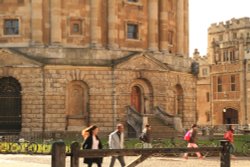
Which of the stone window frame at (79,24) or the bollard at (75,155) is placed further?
the stone window frame at (79,24)

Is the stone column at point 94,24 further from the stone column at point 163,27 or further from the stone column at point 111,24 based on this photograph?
the stone column at point 163,27

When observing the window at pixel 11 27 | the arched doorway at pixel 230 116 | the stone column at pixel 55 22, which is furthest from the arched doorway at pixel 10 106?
the arched doorway at pixel 230 116

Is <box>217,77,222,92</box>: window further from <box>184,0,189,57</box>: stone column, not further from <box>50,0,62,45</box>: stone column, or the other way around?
<box>50,0,62,45</box>: stone column

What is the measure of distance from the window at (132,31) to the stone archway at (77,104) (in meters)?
6.72

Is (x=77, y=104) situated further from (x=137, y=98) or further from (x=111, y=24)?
(x=111, y=24)

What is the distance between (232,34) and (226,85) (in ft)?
39.8

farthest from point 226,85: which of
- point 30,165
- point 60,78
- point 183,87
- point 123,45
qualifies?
point 30,165

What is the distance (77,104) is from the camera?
161 feet

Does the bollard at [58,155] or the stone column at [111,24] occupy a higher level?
the stone column at [111,24]

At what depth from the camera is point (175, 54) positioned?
5594 cm

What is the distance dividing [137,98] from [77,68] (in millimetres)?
6621

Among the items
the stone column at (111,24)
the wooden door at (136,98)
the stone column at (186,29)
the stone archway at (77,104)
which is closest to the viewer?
the stone archway at (77,104)

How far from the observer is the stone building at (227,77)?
8038 centimetres

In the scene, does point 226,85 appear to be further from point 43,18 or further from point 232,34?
point 43,18
